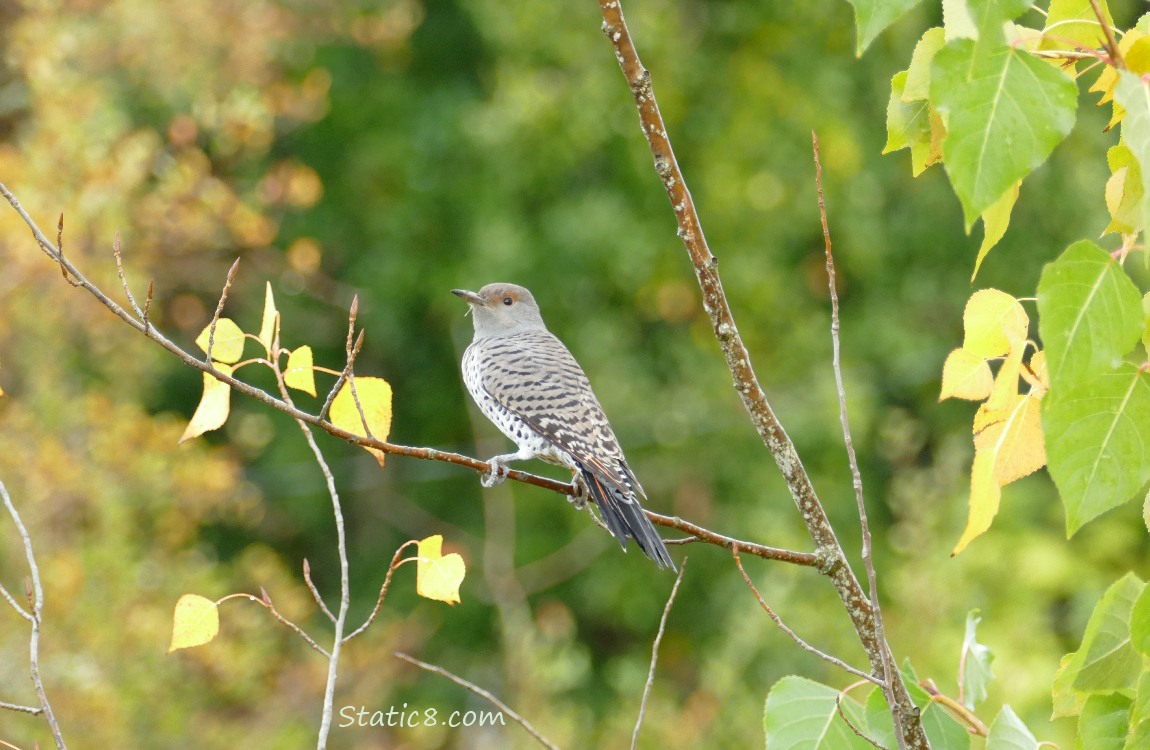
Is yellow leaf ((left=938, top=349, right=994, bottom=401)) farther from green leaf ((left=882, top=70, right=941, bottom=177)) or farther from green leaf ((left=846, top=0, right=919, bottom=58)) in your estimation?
green leaf ((left=846, top=0, right=919, bottom=58))

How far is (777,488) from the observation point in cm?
939

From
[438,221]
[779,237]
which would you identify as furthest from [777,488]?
[438,221]

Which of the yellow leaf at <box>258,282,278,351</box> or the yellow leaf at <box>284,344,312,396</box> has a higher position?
the yellow leaf at <box>258,282,278,351</box>

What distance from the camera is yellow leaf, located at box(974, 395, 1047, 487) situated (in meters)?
1.48

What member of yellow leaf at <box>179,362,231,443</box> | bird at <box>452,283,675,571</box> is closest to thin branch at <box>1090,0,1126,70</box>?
yellow leaf at <box>179,362,231,443</box>

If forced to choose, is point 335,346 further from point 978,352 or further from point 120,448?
point 978,352

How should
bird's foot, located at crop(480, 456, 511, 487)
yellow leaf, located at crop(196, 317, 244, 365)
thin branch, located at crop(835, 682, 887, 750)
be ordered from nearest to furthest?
thin branch, located at crop(835, 682, 887, 750) → yellow leaf, located at crop(196, 317, 244, 365) → bird's foot, located at crop(480, 456, 511, 487)

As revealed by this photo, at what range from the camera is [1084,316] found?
118 centimetres

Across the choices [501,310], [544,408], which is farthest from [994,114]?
[501,310]

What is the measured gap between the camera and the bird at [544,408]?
2.81 meters

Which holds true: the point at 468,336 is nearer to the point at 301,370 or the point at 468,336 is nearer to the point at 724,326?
the point at 301,370

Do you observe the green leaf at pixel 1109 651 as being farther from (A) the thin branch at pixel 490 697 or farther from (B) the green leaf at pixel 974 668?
(A) the thin branch at pixel 490 697

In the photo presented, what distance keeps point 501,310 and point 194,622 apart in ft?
9.24

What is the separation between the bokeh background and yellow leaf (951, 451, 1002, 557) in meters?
5.10
